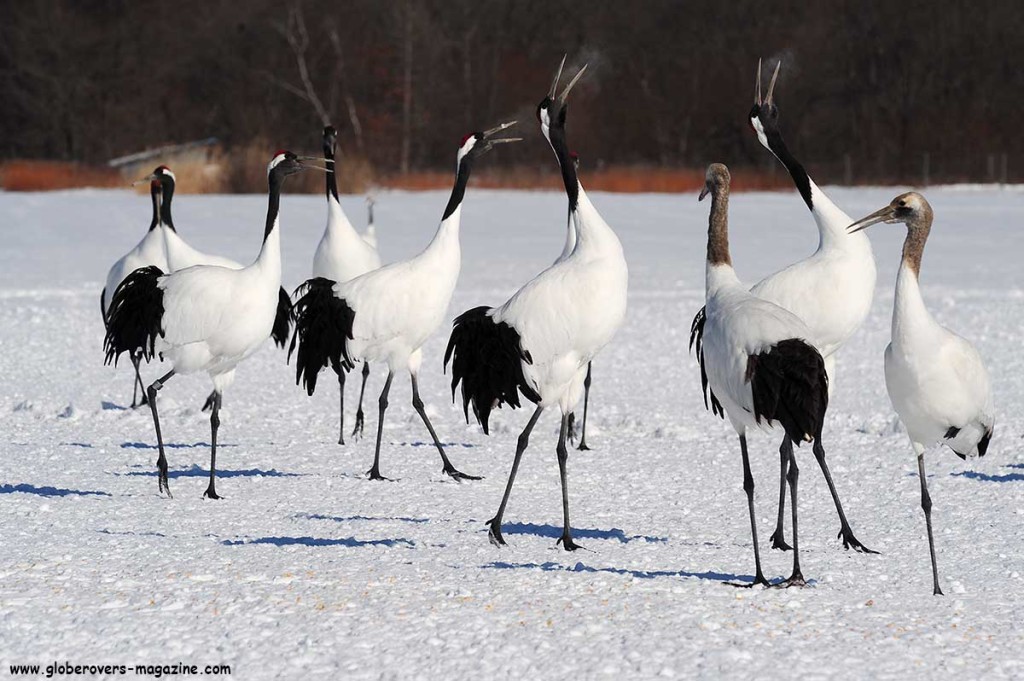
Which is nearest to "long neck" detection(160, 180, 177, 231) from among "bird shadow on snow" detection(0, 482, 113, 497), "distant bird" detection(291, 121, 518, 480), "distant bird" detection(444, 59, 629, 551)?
"distant bird" detection(291, 121, 518, 480)

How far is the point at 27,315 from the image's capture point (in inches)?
557

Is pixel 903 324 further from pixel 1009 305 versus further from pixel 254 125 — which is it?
pixel 254 125

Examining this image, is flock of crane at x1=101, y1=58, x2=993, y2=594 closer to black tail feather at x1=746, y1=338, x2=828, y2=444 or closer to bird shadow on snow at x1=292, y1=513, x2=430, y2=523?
black tail feather at x1=746, y1=338, x2=828, y2=444

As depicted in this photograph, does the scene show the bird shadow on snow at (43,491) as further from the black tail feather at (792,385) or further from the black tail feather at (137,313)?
A: the black tail feather at (792,385)

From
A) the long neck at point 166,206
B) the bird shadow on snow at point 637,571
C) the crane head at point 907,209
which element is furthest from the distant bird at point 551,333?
the long neck at point 166,206

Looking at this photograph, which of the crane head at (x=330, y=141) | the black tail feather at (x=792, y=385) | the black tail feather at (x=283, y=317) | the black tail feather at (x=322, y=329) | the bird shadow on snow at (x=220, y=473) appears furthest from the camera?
the crane head at (x=330, y=141)

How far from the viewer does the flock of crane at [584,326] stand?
17.7 ft

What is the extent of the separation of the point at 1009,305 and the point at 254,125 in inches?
1521

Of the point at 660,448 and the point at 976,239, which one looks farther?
the point at 976,239

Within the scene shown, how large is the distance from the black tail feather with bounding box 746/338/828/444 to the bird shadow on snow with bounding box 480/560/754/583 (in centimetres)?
68

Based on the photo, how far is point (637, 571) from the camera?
5.66 metres

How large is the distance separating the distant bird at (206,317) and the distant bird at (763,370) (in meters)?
2.76

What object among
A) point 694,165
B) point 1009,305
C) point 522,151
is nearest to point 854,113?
point 694,165

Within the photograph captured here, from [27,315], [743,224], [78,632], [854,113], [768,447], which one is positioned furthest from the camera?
[854,113]
